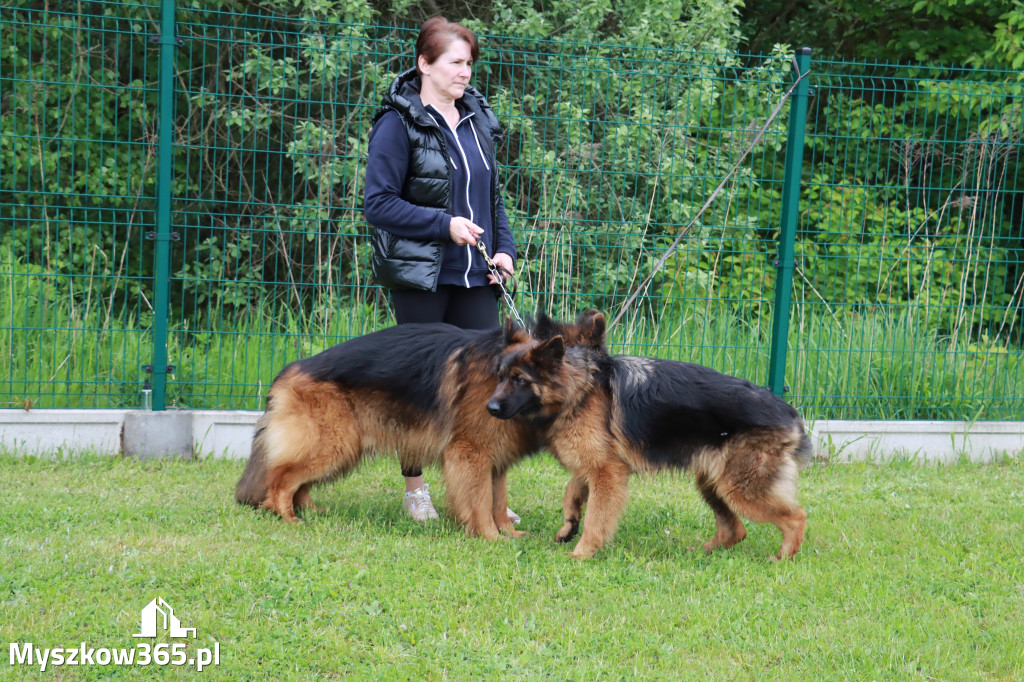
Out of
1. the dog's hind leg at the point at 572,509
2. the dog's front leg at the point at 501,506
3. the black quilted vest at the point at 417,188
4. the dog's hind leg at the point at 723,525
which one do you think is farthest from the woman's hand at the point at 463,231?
the dog's hind leg at the point at 723,525

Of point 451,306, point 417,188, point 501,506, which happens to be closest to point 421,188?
point 417,188

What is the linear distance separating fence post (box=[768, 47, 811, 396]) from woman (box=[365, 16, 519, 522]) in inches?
111

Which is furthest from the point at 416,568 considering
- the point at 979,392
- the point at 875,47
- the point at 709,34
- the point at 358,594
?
the point at 875,47

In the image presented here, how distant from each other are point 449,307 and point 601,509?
144 centimetres

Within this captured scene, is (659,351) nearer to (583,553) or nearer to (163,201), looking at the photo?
(583,553)

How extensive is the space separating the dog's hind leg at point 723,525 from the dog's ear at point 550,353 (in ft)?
3.60

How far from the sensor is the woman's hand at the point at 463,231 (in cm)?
455

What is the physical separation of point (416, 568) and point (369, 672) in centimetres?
97

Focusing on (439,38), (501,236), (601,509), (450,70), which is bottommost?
(601,509)

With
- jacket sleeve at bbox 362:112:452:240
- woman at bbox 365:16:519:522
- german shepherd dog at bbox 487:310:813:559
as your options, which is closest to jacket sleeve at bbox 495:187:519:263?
woman at bbox 365:16:519:522

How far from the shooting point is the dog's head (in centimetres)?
430

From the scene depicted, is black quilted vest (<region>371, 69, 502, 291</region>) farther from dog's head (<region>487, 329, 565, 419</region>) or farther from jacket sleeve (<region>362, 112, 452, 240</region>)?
dog's head (<region>487, 329, 565, 419</region>)

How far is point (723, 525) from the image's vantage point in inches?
189

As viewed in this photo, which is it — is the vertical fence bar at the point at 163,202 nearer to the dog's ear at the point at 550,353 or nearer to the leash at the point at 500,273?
the leash at the point at 500,273
